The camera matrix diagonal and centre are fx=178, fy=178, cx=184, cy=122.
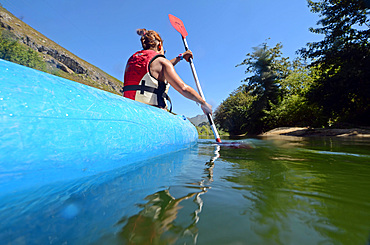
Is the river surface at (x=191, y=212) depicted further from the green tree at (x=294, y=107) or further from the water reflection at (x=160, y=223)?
the green tree at (x=294, y=107)

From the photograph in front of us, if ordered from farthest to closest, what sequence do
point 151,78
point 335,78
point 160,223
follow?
1. point 335,78
2. point 151,78
3. point 160,223

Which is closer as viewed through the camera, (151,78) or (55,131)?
(55,131)

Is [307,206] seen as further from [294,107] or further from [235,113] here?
[235,113]

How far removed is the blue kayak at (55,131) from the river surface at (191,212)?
13cm

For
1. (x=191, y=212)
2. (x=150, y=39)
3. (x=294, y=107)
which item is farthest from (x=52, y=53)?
(x=191, y=212)

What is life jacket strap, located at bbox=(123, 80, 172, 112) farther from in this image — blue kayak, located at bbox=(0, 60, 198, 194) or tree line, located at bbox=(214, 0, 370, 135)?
tree line, located at bbox=(214, 0, 370, 135)

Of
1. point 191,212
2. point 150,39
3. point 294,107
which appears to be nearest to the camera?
point 191,212

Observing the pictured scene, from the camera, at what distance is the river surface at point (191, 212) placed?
668mm

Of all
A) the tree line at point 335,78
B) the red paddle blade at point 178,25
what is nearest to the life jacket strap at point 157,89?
the red paddle blade at point 178,25

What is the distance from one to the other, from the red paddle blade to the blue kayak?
439cm

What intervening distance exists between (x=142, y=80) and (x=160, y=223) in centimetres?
252

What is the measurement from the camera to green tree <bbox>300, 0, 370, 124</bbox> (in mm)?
9250

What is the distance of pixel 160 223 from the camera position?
764mm

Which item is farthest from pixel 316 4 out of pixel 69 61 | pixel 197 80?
pixel 69 61
